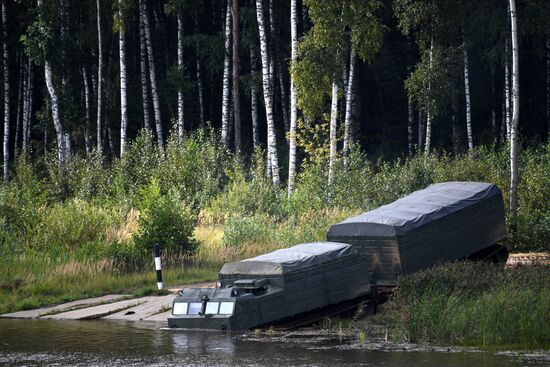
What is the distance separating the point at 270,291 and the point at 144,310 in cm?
395

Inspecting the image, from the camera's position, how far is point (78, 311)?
76.0 ft

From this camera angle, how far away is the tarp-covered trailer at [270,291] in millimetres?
19781

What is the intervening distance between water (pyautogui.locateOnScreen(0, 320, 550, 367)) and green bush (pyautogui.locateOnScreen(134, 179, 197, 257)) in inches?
244

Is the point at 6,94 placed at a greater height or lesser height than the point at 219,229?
greater

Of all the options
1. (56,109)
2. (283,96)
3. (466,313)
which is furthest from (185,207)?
(283,96)

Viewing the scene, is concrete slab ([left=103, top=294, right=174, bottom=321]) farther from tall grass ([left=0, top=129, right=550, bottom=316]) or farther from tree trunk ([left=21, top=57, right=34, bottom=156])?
tree trunk ([left=21, top=57, right=34, bottom=156])

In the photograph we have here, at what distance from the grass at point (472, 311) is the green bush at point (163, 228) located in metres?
8.31

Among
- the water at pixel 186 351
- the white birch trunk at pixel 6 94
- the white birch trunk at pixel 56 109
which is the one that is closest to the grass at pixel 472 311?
the water at pixel 186 351

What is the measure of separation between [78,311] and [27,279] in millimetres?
2594

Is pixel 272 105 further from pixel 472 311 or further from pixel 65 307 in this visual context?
pixel 472 311

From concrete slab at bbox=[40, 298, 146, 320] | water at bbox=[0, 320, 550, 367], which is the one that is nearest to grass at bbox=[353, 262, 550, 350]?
water at bbox=[0, 320, 550, 367]

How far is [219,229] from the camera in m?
32.3

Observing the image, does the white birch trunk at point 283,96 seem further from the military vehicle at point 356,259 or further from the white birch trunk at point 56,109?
the military vehicle at point 356,259

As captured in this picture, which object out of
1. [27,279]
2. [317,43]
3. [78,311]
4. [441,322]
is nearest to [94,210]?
[27,279]
